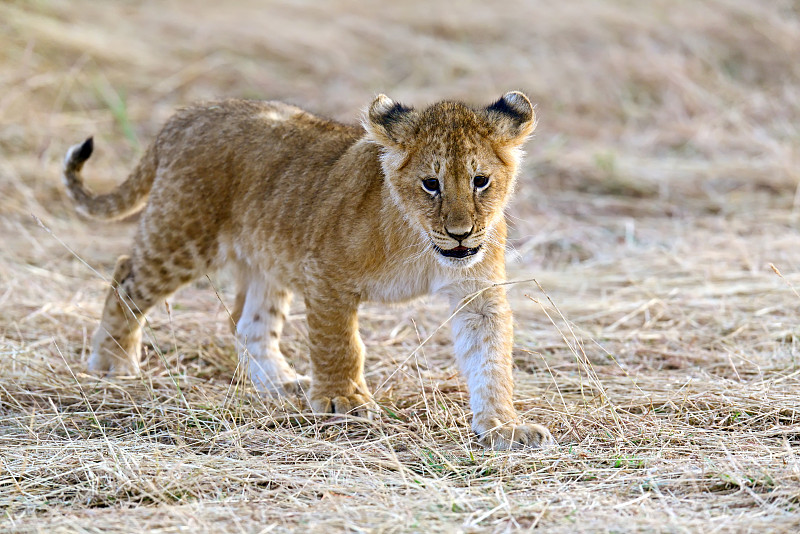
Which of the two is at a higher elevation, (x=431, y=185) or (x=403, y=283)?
(x=431, y=185)

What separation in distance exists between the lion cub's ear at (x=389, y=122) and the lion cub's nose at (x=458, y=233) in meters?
0.58

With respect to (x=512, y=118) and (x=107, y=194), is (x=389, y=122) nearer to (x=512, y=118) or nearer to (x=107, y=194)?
(x=512, y=118)

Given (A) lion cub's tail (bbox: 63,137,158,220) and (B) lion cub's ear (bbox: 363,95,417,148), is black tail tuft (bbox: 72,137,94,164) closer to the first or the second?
(A) lion cub's tail (bbox: 63,137,158,220)

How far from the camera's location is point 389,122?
497 cm

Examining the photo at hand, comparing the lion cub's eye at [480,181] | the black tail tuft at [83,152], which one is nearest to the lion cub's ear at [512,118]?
the lion cub's eye at [480,181]

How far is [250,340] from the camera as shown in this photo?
641 cm

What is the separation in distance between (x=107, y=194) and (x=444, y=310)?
99.1 inches

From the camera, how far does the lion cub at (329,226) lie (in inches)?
189

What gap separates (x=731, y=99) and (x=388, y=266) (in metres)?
8.88

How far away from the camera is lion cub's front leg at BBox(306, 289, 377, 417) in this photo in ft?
17.1

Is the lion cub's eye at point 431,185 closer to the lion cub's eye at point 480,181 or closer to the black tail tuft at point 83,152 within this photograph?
the lion cub's eye at point 480,181

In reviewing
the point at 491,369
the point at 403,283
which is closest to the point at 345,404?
the point at 403,283

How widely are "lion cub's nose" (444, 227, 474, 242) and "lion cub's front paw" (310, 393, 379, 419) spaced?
1.09 meters

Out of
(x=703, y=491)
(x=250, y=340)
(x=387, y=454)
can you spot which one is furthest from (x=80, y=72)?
(x=703, y=491)
